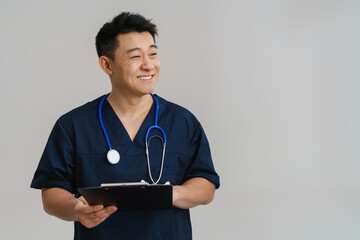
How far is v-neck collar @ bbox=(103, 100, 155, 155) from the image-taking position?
2182mm

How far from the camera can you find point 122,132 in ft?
7.26

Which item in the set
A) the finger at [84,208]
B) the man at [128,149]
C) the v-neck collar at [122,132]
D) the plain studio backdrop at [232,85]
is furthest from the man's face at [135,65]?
the plain studio backdrop at [232,85]

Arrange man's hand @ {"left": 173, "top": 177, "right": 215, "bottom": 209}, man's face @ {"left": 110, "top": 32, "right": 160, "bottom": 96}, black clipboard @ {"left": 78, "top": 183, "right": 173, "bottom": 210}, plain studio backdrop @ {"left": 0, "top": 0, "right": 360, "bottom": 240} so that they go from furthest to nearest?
plain studio backdrop @ {"left": 0, "top": 0, "right": 360, "bottom": 240}, man's face @ {"left": 110, "top": 32, "right": 160, "bottom": 96}, man's hand @ {"left": 173, "top": 177, "right": 215, "bottom": 209}, black clipboard @ {"left": 78, "top": 183, "right": 173, "bottom": 210}

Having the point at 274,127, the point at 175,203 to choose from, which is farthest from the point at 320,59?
the point at 175,203

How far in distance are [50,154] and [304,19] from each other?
249 cm

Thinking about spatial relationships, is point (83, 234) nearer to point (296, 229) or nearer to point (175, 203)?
point (175, 203)

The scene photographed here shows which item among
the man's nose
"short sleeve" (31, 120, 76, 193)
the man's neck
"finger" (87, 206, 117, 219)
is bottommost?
"finger" (87, 206, 117, 219)

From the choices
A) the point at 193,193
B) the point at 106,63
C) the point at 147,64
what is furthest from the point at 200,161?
the point at 106,63

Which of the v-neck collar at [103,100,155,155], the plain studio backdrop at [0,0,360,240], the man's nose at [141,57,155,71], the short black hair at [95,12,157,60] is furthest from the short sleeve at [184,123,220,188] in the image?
the plain studio backdrop at [0,0,360,240]

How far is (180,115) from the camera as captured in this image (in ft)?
7.46

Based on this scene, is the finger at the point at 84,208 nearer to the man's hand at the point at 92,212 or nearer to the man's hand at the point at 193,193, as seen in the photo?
the man's hand at the point at 92,212

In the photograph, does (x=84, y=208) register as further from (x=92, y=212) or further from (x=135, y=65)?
(x=135, y=65)

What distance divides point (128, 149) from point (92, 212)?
40cm

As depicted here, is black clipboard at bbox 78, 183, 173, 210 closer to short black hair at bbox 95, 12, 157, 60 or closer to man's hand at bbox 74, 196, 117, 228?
man's hand at bbox 74, 196, 117, 228
